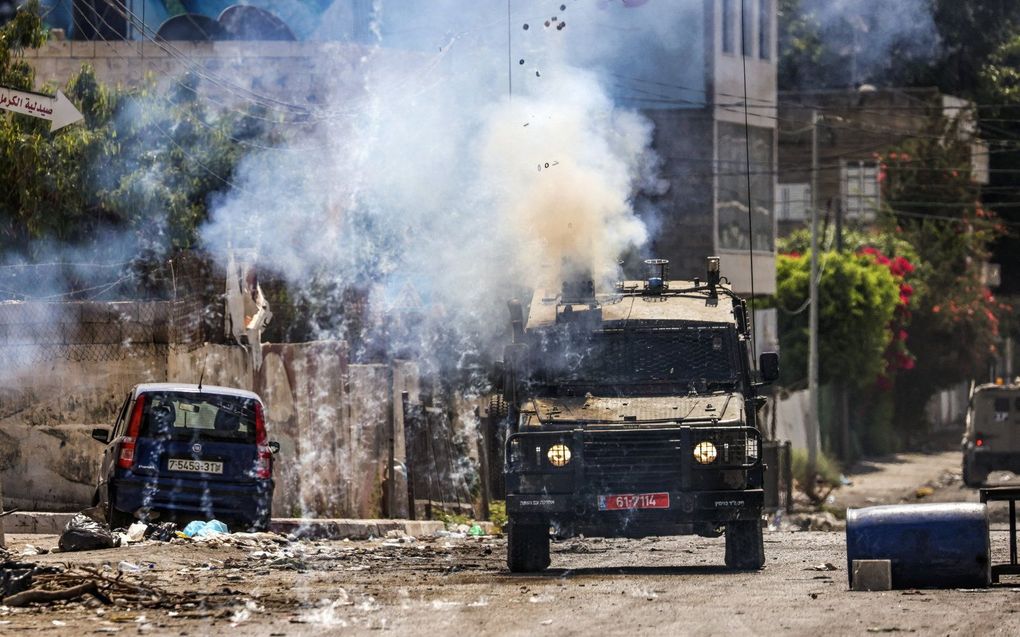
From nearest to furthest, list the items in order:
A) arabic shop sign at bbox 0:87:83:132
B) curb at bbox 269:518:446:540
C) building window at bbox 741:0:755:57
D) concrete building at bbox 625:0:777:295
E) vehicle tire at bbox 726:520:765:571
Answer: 1. arabic shop sign at bbox 0:87:83:132
2. vehicle tire at bbox 726:520:765:571
3. curb at bbox 269:518:446:540
4. concrete building at bbox 625:0:777:295
5. building window at bbox 741:0:755:57

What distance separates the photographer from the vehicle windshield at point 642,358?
13523 millimetres

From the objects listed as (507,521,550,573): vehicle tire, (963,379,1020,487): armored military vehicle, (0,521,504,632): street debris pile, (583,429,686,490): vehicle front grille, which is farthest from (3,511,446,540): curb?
(963,379,1020,487): armored military vehicle

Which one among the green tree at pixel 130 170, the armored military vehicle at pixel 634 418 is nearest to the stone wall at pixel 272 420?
the green tree at pixel 130 170

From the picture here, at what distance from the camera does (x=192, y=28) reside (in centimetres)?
3134

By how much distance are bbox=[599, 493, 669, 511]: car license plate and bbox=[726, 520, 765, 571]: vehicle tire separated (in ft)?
2.07

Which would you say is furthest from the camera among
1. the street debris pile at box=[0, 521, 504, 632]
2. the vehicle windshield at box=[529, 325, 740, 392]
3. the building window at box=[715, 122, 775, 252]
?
the building window at box=[715, 122, 775, 252]

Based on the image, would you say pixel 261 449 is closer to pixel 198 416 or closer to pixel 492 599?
pixel 198 416

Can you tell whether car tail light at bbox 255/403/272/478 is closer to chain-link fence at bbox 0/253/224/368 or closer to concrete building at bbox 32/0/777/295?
chain-link fence at bbox 0/253/224/368

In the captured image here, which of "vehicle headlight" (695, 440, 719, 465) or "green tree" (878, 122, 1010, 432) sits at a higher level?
"green tree" (878, 122, 1010, 432)

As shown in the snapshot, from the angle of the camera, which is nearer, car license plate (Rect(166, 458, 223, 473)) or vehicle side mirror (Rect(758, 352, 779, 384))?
vehicle side mirror (Rect(758, 352, 779, 384))

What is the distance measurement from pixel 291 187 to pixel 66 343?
15.8ft

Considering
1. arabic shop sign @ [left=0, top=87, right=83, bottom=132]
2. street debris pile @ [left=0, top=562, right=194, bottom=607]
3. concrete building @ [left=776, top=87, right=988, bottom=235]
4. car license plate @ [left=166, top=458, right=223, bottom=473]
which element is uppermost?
concrete building @ [left=776, top=87, right=988, bottom=235]

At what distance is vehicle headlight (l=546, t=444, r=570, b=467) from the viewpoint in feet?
41.7

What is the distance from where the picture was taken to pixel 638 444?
12.7 metres
